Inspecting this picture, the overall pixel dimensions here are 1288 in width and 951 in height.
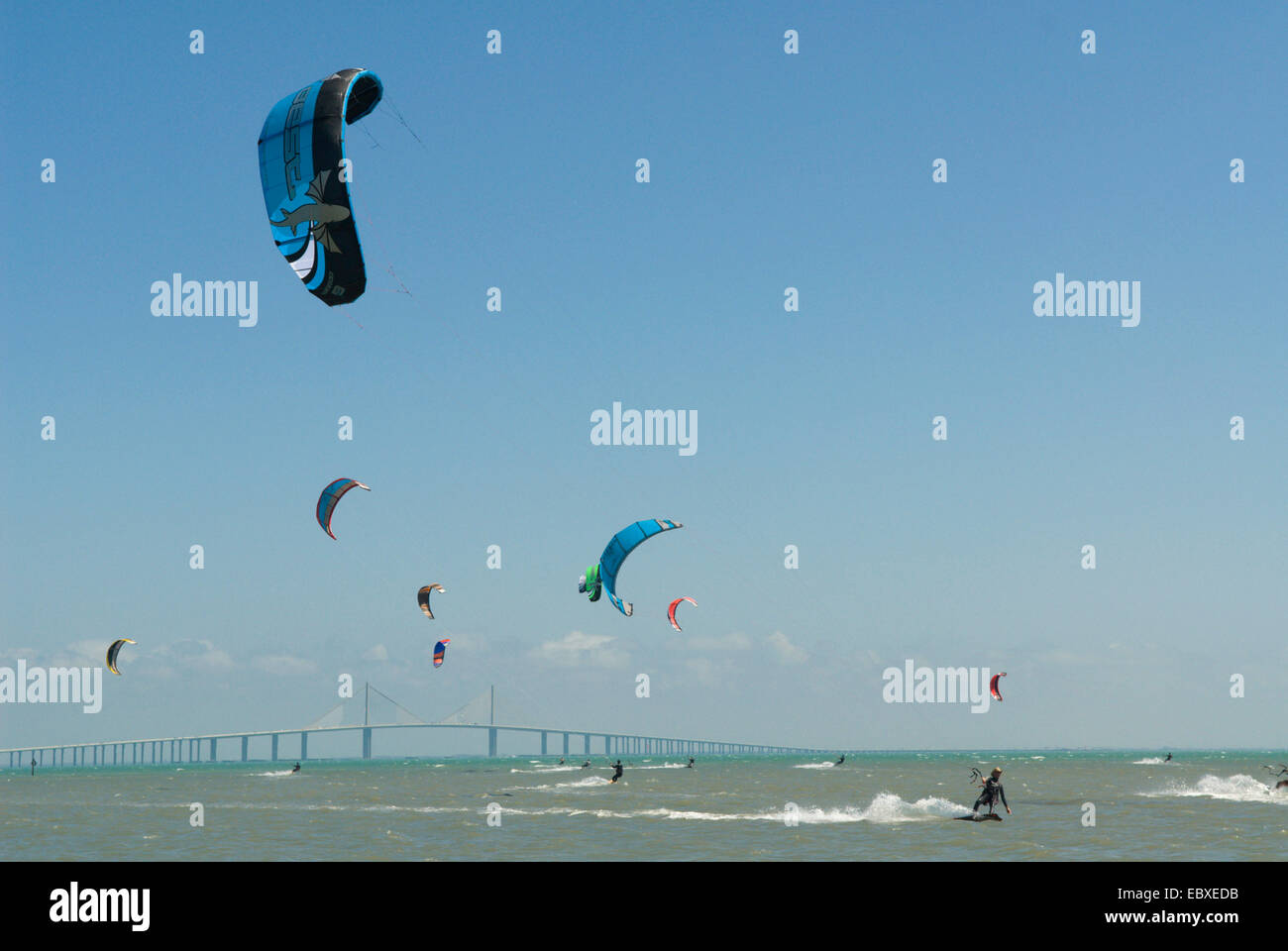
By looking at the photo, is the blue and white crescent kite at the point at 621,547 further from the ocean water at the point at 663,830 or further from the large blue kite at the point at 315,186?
the large blue kite at the point at 315,186

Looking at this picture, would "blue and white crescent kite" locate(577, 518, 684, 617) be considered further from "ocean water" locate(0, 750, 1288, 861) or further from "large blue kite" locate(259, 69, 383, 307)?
"large blue kite" locate(259, 69, 383, 307)

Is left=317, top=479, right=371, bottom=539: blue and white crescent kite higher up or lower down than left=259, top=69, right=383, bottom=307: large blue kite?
lower down

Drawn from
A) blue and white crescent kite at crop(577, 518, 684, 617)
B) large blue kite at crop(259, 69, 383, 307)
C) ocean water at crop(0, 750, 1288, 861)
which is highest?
large blue kite at crop(259, 69, 383, 307)

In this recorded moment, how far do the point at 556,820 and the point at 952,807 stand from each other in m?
12.0

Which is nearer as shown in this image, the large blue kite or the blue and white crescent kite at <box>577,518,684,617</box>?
the large blue kite

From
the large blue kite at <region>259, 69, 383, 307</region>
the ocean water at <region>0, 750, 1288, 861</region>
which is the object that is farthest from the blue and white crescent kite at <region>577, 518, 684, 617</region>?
the large blue kite at <region>259, 69, 383, 307</region>

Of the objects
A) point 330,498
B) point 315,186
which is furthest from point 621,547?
point 315,186

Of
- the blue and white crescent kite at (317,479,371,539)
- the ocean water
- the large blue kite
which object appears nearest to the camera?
the large blue kite

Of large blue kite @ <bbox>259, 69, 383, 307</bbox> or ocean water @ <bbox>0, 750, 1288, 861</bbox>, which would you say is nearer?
large blue kite @ <bbox>259, 69, 383, 307</bbox>

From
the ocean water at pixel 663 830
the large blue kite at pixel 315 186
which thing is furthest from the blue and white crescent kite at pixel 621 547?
the large blue kite at pixel 315 186

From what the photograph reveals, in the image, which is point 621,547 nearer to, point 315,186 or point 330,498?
point 330,498

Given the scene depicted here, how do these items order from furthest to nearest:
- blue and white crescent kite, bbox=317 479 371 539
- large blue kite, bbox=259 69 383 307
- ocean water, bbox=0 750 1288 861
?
blue and white crescent kite, bbox=317 479 371 539 < ocean water, bbox=0 750 1288 861 < large blue kite, bbox=259 69 383 307
